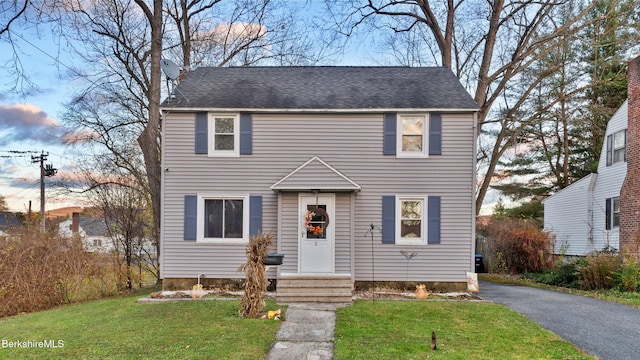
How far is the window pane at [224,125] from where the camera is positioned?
1205 cm

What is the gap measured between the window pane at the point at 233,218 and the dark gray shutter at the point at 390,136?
13.7ft

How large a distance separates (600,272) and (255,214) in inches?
398

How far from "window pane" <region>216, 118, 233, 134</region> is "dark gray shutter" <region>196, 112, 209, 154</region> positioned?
0.31 metres

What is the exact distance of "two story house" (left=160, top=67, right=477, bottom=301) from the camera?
11633mm

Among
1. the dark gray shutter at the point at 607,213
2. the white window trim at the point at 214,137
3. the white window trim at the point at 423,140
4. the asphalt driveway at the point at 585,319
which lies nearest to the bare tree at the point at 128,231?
the white window trim at the point at 214,137

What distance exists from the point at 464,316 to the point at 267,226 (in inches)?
213

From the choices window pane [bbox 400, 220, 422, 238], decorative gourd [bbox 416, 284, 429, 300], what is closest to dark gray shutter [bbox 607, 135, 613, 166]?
window pane [bbox 400, 220, 422, 238]

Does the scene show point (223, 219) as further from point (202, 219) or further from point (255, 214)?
point (255, 214)

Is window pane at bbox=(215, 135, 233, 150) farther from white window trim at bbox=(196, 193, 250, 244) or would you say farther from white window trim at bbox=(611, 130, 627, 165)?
white window trim at bbox=(611, 130, 627, 165)

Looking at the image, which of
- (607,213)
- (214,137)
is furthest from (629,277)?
(214,137)

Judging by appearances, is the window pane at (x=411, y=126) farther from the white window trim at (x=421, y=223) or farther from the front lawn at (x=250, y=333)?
the front lawn at (x=250, y=333)

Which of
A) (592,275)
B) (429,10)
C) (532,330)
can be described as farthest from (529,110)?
(532,330)

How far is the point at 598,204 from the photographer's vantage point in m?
18.0

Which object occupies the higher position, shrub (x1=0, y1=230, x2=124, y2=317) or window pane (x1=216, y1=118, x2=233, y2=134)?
window pane (x1=216, y1=118, x2=233, y2=134)
